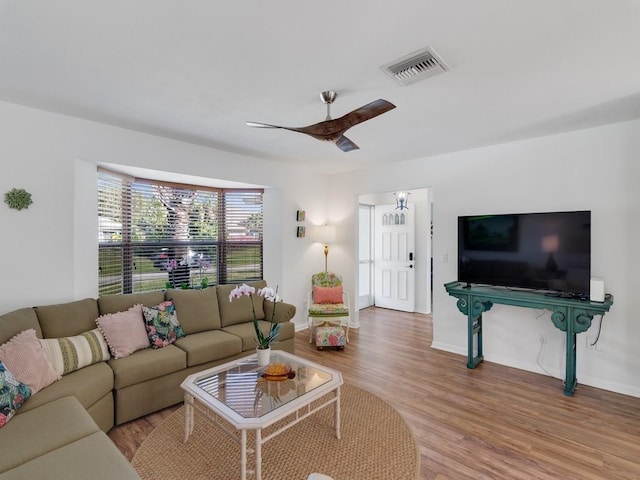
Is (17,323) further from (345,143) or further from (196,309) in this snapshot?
(345,143)

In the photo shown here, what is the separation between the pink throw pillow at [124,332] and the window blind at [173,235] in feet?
2.85

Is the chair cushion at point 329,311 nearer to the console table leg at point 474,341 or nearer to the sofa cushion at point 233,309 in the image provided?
the sofa cushion at point 233,309

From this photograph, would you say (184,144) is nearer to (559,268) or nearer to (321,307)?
(321,307)

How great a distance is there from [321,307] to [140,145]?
292cm

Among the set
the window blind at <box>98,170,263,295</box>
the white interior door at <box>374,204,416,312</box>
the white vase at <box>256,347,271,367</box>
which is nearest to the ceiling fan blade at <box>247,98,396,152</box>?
the white vase at <box>256,347,271,367</box>

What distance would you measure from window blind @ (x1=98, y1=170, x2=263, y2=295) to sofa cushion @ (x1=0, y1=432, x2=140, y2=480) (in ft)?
7.48

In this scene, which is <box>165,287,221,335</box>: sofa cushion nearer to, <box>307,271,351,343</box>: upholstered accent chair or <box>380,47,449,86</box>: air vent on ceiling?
<box>307,271,351,343</box>: upholstered accent chair

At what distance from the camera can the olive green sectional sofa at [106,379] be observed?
1.51 meters

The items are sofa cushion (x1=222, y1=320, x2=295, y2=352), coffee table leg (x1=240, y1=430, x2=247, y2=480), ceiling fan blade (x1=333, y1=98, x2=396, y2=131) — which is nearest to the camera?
coffee table leg (x1=240, y1=430, x2=247, y2=480)

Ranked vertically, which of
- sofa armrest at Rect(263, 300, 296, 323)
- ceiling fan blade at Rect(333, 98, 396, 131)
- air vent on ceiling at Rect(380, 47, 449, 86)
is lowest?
sofa armrest at Rect(263, 300, 296, 323)

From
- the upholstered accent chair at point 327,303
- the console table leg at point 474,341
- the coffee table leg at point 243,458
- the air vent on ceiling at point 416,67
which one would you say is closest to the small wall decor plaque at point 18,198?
the coffee table leg at point 243,458

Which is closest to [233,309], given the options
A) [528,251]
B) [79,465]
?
[79,465]

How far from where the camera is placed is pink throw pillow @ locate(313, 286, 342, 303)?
4727 mm

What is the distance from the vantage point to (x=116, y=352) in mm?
2646
